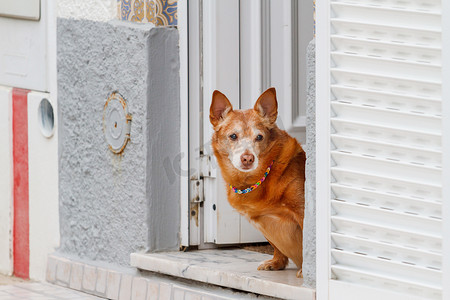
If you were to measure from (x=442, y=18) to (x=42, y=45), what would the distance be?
3443 millimetres

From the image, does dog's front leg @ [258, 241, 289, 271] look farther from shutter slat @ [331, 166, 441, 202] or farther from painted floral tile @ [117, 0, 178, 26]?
painted floral tile @ [117, 0, 178, 26]

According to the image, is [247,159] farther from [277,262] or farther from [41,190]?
[41,190]

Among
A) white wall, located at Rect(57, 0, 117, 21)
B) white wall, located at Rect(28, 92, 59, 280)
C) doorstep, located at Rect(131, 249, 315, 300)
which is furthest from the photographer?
white wall, located at Rect(28, 92, 59, 280)

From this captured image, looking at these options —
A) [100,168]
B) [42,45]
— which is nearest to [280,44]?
[100,168]

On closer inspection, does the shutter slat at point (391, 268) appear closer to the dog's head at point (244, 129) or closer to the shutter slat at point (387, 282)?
the shutter slat at point (387, 282)

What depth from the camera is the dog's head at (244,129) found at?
15.8ft

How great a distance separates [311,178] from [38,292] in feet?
8.10

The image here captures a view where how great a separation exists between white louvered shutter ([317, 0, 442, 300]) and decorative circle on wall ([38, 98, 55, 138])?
9.08 feet

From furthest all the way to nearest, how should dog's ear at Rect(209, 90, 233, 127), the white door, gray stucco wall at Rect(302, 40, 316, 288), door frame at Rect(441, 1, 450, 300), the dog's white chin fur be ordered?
the white door, dog's ear at Rect(209, 90, 233, 127), the dog's white chin fur, gray stucco wall at Rect(302, 40, 316, 288), door frame at Rect(441, 1, 450, 300)

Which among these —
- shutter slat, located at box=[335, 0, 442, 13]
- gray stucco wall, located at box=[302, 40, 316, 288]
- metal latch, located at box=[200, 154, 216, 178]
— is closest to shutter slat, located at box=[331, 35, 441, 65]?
shutter slat, located at box=[335, 0, 442, 13]

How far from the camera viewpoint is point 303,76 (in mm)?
5785

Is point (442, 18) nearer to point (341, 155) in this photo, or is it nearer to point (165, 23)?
point (341, 155)

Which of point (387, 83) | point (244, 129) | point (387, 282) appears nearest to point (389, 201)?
point (387, 282)

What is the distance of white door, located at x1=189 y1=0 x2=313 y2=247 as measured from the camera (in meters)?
5.61
